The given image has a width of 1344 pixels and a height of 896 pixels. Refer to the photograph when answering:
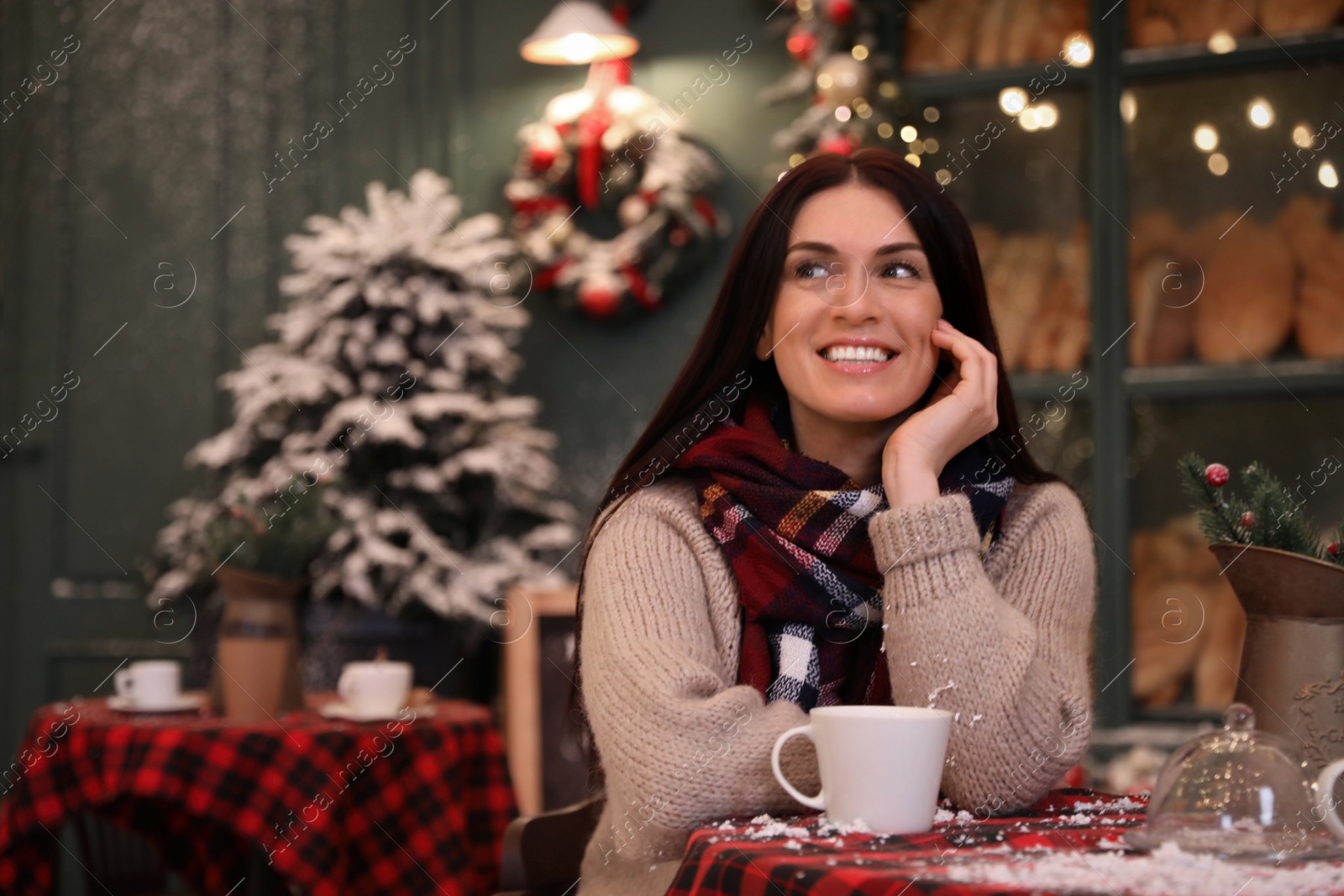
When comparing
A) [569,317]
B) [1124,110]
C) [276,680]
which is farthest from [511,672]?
[1124,110]

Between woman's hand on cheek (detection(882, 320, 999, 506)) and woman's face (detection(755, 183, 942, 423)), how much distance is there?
43 millimetres

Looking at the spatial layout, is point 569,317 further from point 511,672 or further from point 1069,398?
point 1069,398

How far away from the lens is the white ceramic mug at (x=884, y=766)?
3.24 ft

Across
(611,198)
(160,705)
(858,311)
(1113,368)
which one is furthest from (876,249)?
(611,198)

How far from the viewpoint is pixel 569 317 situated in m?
4.25

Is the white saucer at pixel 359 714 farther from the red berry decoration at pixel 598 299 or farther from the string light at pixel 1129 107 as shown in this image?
the string light at pixel 1129 107

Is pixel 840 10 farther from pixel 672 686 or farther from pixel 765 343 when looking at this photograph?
pixel 672 686

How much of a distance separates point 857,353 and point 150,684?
68.4 inches

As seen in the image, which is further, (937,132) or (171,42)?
(171,42)

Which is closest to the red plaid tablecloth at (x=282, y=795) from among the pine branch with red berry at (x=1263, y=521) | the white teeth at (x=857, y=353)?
the white teeth at (x=857, y=353)

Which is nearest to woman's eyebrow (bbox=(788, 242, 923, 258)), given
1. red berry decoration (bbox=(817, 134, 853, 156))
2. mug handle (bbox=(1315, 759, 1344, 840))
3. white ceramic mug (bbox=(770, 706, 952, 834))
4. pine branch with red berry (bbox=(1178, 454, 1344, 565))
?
pine branch with red berry (bbox=(1178, 454, 1344, 565))

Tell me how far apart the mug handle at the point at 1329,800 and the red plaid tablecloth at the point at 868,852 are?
14 cm

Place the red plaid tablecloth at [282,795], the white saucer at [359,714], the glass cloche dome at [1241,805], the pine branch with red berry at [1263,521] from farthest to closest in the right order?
the white saucer at [359,714], the red plaid tablecloth at [282,795], the pine branch with red berry at [1263,521], the glass cloche dome at [1241,805]

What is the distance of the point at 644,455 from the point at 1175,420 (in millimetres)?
2510
